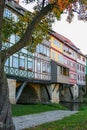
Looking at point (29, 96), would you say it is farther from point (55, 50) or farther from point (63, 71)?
point (55, 50)

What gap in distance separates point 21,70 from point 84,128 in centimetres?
2528

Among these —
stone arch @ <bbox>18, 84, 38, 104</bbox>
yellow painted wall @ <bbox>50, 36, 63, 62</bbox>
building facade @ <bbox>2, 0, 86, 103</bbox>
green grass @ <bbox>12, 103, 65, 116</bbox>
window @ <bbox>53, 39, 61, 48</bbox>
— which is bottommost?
green grass @ <bbox>12, 103, 65, 116</bbox>

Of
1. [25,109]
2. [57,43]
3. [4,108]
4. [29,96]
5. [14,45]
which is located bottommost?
[25,109]

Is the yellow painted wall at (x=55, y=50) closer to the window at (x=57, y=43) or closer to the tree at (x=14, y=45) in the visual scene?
the window at (x=57, y=43)

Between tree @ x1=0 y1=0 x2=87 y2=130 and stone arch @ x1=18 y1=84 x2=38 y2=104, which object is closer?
tree @ x1=0 y1=0 x2=87 y2=130

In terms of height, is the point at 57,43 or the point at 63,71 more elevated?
the point at 57,43

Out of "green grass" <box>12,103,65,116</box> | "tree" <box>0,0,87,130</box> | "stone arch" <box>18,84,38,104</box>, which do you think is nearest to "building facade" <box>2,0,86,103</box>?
"stone arch" <box>18,84,38,104</box>

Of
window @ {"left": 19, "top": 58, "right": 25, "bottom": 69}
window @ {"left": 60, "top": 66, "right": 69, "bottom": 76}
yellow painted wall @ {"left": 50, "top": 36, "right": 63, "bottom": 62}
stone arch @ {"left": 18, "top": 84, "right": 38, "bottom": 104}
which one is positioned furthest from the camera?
yellow painted wall @ {"left": 50, "top": 36, "right": 63, "bottom": 62}

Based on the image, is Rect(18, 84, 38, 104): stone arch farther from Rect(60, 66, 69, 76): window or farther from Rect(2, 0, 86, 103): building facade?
Rect(60, 66, 69, 76): window

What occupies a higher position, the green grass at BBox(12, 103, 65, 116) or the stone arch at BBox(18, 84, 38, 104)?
the stone arch at BBox(18, 84, 38, 104)

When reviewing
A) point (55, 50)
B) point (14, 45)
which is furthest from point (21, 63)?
point (14, 45)

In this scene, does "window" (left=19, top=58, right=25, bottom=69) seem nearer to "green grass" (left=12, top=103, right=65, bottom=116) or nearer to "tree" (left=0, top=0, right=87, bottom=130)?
"green grass" (left=12, top=103, right=65, bottom=116)

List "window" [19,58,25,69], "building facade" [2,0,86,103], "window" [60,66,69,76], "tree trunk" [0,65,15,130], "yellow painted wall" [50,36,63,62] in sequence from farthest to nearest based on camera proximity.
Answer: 1. "yellow painted wall" [50,36,63,62]
2. "window" [60,66,69,76]
3. "window" [19,58,25,69]
4. "building facade" [2,0,86,103]
5. "tree trunk" [0,65,15,130]

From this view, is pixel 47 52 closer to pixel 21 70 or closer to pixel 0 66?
pixel 21 70
